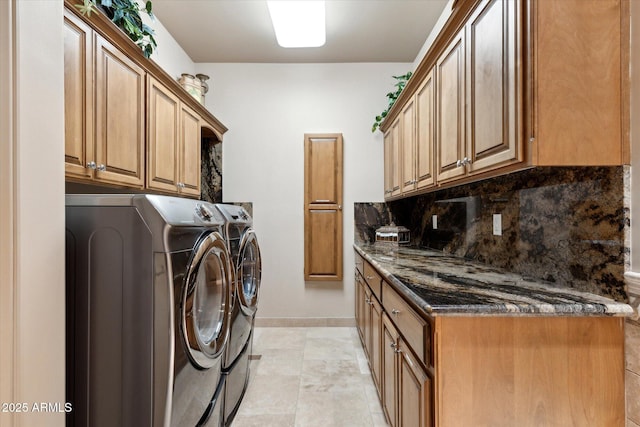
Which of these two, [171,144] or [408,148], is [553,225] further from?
[171,144]

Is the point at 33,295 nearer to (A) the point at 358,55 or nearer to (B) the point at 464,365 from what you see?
(B) the point at 464,365

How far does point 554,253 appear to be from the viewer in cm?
131

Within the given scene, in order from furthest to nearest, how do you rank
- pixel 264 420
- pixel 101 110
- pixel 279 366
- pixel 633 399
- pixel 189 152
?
pixel 189 152 < pixel 279 366 < pixel 264 420 < pixel 101 110 < pixel 633 399

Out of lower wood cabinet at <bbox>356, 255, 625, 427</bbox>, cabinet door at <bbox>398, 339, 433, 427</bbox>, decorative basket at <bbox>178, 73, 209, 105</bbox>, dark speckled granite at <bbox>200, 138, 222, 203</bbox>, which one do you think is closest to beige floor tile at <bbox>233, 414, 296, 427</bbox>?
cabinet door at <bbox>398, 339, 433, 427</bbox>

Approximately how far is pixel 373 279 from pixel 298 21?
1.95 m

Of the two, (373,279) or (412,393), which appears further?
(373,279)

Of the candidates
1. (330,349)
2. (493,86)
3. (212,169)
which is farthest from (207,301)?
(212,169)

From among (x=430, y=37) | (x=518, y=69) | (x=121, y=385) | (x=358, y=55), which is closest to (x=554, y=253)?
(x=518, y=69)

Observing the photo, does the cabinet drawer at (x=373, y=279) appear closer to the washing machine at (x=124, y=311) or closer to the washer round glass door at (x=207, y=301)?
the washer round glass door at (x=207, y=301)

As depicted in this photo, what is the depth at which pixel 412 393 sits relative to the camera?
Answer: 121 cm

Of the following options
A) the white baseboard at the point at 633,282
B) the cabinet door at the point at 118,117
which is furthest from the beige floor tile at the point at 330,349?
the white baseboard at the point at 633,282

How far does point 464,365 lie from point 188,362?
3.37 feet

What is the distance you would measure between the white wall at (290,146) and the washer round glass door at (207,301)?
1.80 meters

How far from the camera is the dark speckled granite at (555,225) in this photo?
3.47 ft
